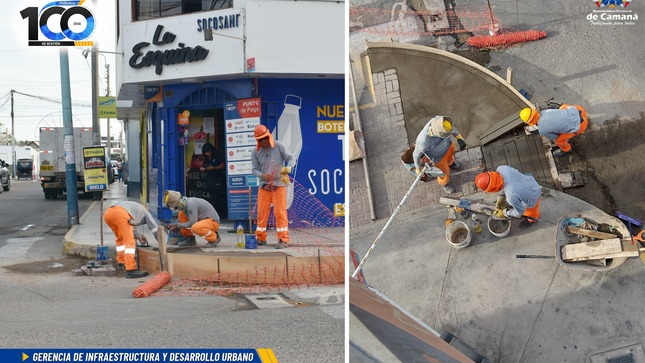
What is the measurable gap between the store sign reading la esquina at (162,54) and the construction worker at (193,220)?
5.39 ft

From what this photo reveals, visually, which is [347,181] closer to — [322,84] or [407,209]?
[407,209]

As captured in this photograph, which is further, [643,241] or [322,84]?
[322,84]

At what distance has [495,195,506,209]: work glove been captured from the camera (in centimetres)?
323

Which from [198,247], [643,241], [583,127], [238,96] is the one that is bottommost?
[198,247]

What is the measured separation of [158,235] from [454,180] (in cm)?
383

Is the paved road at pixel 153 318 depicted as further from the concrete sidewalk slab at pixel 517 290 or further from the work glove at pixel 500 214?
the work glove at pixel 500 214

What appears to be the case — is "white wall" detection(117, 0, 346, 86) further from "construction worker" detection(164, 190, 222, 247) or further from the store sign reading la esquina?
"construction worker" detection(164, 190, 222, 247)

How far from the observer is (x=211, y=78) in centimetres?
759

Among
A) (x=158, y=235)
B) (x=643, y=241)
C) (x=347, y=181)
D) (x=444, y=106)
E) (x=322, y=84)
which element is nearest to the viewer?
(x=347, y=181)

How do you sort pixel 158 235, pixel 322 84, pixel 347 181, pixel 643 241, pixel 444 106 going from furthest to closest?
pixel 322 84 → pixel 158 235 → pixel 643 241 → pixel 444 106 → pixel 347 181

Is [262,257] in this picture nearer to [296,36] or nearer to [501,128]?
[296,36]

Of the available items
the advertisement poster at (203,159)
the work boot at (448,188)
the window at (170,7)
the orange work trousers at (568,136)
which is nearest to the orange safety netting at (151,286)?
the advertisement poster at (203,159)

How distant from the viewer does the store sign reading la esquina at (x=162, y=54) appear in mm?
7586

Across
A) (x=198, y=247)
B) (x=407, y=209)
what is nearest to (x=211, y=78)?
(x=198, y=247)
